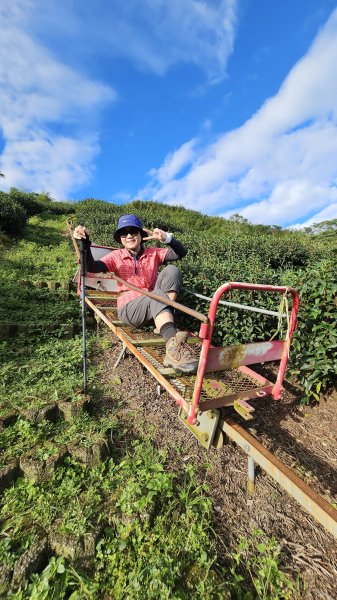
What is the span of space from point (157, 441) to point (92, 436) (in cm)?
60

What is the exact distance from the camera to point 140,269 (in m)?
3.73

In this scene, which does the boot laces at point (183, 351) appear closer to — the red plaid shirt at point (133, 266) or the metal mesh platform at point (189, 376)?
the metal mesh platform at point (189, 376)

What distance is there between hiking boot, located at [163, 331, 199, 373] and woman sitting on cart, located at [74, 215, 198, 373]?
0.32 metres

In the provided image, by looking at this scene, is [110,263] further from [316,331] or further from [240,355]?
[316,331]

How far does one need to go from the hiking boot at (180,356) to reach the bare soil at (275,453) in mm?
787

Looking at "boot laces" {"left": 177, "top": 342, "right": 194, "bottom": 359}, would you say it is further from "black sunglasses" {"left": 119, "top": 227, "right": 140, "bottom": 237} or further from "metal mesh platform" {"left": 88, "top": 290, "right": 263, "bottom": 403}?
"black sunglasses" {"left": 119, "top": 227, "right": 140, "bottom": 237}

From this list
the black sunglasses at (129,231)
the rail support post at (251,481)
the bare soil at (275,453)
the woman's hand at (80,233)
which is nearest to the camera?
the bare soil at (275,453)

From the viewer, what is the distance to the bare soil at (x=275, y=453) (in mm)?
1870

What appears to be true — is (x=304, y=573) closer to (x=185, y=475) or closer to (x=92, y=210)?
(x=185, y=475)

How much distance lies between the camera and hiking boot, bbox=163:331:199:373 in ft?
7.70

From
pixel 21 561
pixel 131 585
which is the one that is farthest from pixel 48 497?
pixel 131 585

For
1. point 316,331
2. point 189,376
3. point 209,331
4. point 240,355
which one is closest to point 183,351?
point 189,376

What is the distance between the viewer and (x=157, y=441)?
8.59 feet

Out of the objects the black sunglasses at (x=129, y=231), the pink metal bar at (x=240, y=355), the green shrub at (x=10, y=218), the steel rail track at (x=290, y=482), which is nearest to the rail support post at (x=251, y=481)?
the steel rail track at (x=290, y=482)
